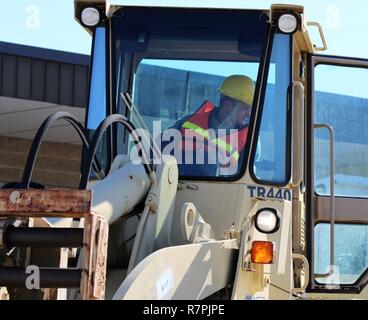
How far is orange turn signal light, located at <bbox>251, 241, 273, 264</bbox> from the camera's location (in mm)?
5578

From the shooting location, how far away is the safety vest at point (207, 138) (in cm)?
633

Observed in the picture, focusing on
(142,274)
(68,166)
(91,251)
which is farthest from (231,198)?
(68,166)

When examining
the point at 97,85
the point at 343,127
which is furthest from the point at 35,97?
the point at 97,85

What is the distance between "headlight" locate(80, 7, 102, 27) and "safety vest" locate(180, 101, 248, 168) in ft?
3.41

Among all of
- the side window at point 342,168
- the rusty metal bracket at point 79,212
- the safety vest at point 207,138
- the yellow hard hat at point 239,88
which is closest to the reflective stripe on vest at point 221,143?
the safety vest at point 207,138

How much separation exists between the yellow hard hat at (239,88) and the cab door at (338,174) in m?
1.06

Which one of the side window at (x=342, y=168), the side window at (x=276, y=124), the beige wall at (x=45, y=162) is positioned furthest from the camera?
the beige wall at (x=45, y=162)

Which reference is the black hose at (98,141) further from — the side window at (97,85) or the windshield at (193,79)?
the side window at (97,85)

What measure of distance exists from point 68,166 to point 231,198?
11.5m

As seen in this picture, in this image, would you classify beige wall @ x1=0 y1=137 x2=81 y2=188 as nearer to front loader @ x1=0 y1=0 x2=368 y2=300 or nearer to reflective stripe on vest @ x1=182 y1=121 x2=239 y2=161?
front loader @ x1=0 y1=0 x2=368 y2=300

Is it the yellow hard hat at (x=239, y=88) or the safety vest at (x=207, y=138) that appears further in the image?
the yellow hard hat at (x=239, y=88)

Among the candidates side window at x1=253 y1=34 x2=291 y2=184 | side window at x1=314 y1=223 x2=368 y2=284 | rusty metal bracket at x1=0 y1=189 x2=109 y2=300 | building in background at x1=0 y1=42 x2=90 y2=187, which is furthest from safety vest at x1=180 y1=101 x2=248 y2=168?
building in background at x1=0 y1=42 x2=90 y2=187
